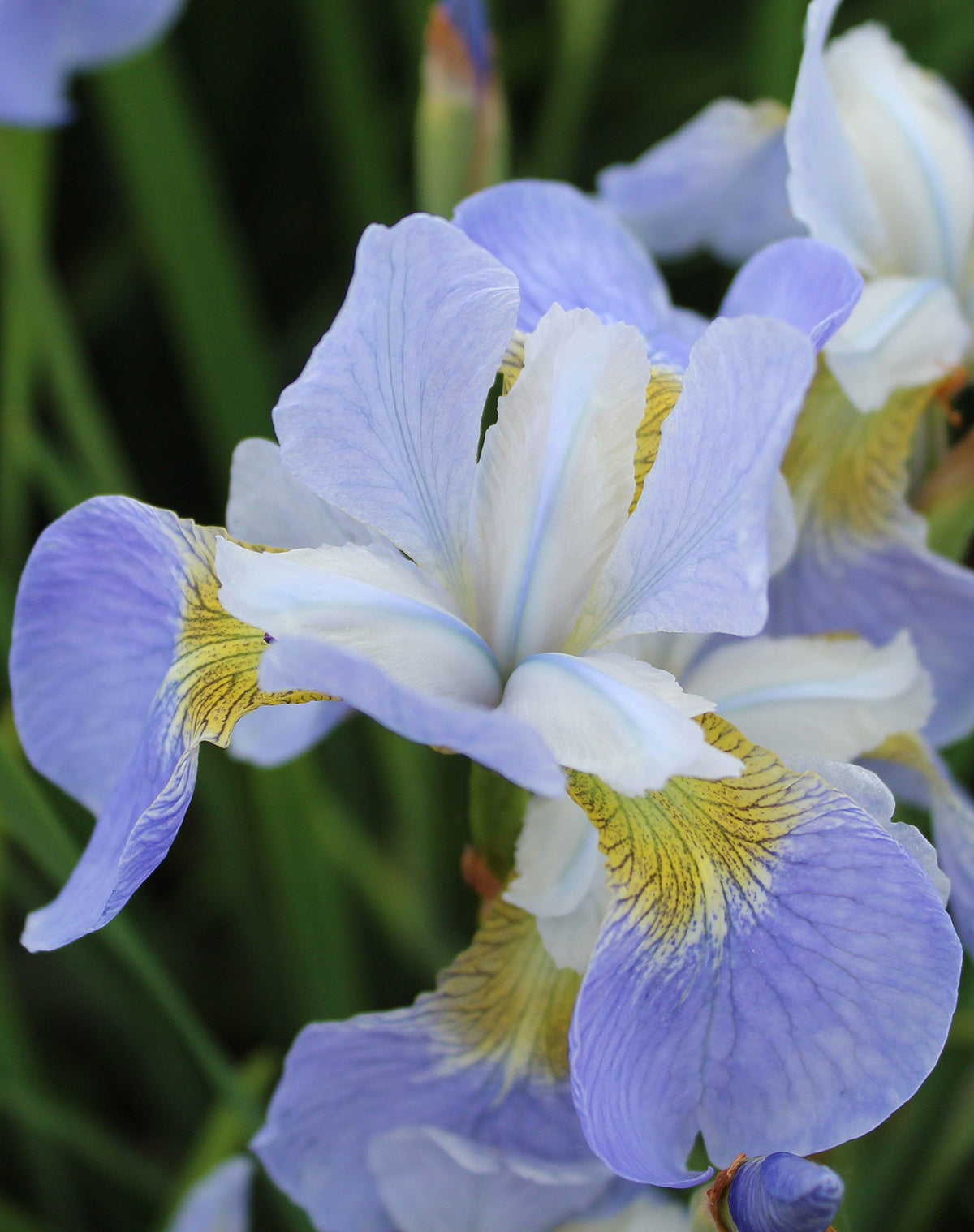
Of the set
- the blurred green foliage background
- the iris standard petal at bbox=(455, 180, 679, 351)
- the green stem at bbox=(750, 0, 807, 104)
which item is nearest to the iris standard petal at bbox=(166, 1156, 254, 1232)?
the blurred green foliage background

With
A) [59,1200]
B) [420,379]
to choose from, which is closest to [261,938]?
[59,1200]

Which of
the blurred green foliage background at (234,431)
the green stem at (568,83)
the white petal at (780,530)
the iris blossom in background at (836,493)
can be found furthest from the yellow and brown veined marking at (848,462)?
the green stem at (568,83)

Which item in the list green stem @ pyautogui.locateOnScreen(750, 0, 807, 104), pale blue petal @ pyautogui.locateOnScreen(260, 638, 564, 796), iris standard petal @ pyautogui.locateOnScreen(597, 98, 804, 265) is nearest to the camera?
pale blue petal @ pyautogui.locateOnScreen(260, 638, 564, 796)

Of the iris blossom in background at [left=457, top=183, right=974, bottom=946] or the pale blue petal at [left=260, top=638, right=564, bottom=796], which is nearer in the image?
the pale blue petal at [left=260, top=638, right=564, bottom=796]

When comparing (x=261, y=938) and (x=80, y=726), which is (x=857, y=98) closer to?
(x=80, y=726)

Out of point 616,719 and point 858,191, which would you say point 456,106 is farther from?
point 616,719

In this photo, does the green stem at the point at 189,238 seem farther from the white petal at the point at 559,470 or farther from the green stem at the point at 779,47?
the white petal at the point at 559,470

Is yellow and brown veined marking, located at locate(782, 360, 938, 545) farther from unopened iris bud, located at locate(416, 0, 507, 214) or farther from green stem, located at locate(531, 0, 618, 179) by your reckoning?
green stem, located at locate(531, 0, 618, 179)
